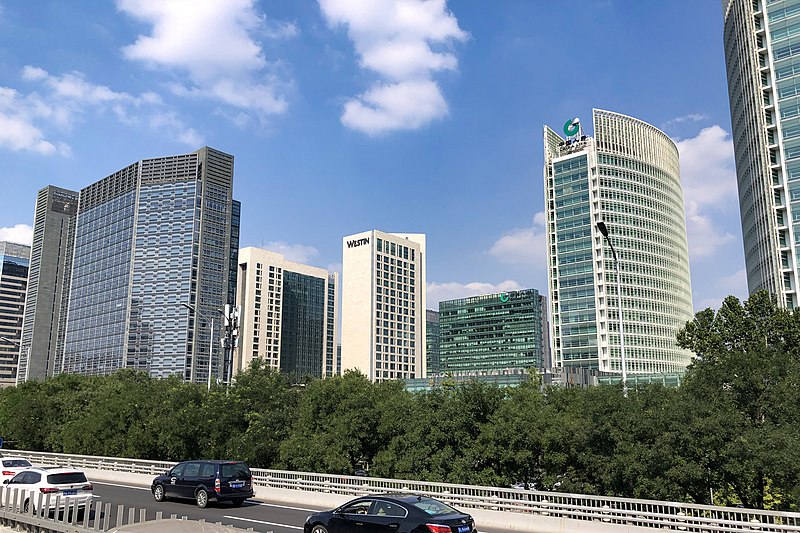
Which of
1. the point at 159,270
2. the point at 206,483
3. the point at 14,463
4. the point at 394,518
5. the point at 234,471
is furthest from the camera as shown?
the point at 159,270

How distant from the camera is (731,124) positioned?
313 ft

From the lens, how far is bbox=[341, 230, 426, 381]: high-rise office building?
147750mm

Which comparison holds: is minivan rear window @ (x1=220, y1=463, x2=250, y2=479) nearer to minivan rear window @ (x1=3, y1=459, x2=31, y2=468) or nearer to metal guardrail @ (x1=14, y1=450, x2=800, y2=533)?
Result: metal guardrail @ (x1=14, y1=450, x2=800, y2=533)

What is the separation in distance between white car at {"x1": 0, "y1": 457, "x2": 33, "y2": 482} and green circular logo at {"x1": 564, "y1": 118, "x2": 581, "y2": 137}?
4938 inches

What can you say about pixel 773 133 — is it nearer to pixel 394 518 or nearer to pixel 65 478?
pixel 394 518

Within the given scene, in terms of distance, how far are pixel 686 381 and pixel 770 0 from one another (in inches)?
2769

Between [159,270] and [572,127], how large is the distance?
110700 millimetres

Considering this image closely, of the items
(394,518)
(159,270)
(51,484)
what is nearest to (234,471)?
(51,484)

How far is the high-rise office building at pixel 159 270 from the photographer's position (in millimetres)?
161875

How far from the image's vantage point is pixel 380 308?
150375 mm

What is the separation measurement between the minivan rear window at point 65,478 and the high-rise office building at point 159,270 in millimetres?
142062

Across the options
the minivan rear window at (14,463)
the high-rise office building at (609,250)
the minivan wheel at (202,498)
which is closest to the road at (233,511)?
the minivan wheel at (202,498)

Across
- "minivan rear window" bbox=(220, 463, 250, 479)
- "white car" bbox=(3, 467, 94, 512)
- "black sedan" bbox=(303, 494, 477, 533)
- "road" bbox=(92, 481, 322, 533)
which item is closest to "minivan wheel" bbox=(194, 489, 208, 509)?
"road" bbox=(92, 481, 322, 533)

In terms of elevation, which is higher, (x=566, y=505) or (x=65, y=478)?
(x=65, y=478)
